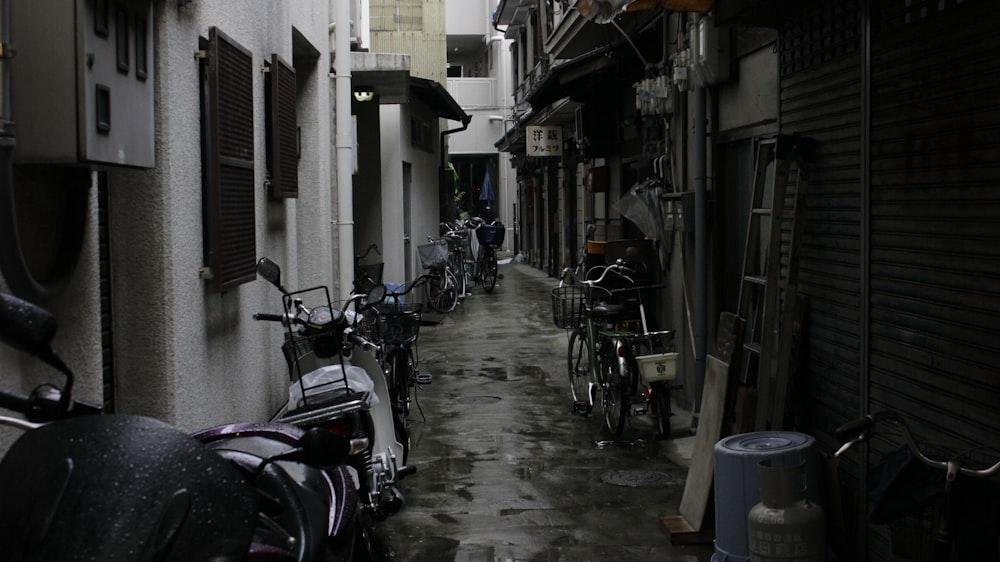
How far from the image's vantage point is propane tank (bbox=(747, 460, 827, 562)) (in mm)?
4891

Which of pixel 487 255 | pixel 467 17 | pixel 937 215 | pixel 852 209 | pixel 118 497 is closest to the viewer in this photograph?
pixel 118 497

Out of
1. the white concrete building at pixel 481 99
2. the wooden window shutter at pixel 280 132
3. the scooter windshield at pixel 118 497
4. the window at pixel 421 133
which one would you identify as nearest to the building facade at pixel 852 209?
the wooden window shutter at pixel 280 132


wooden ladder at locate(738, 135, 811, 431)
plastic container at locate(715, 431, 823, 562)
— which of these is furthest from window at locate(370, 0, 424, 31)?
plastic container at locate(715, 431, 823, 562)

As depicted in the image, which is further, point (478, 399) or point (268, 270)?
point (478, 399)

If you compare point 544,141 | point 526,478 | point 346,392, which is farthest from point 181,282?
point 544,141

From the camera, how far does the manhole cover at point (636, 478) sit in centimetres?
771

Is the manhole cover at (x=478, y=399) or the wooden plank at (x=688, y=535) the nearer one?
the wooden plank at (x=688, y=535)

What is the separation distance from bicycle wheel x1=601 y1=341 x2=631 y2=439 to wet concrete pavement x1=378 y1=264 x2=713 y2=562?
0.58ft

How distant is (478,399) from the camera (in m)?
11.2

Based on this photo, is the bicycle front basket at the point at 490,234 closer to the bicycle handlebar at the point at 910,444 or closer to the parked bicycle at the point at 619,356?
the parked bicycle at the point at 619,356

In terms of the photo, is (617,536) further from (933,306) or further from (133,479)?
(133,479)

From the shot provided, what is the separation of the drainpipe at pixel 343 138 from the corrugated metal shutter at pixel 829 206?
16.3 feet

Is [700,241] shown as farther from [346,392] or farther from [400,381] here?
[346,392]

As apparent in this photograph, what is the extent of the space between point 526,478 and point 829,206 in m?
3.25
